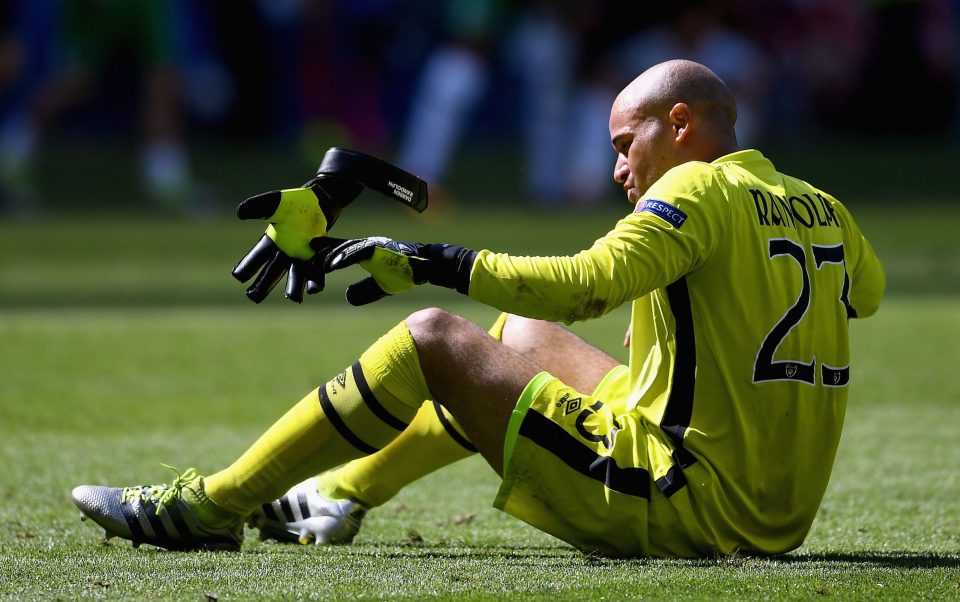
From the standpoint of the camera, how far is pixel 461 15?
17844 mm

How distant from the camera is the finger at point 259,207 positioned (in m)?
3.87

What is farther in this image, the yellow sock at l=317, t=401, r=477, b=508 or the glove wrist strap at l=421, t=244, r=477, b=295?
the yellow sock at l=317, t=401, r=477, b=508

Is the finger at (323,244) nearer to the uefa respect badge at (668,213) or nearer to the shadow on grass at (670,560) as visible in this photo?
the uefa respect badge at (668,213)

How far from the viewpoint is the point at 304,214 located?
156 inches

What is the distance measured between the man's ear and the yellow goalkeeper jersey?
0.46 ft

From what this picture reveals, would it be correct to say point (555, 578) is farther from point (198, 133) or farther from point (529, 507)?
point (198, 133)

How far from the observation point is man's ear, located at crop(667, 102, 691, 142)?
4.02 metres

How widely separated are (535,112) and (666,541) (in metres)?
14.4

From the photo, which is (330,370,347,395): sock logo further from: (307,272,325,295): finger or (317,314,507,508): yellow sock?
(317,314,507,508): yellow sock

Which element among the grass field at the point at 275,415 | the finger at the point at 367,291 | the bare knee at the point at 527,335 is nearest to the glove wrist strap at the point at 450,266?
the finger at the point at 367,291

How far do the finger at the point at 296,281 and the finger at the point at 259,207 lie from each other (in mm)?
147

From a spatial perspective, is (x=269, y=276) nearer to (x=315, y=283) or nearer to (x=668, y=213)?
(x=315, y=283)

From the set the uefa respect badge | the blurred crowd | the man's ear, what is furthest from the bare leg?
the blurred crowd

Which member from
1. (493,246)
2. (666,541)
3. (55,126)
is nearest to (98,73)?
(55,126)
